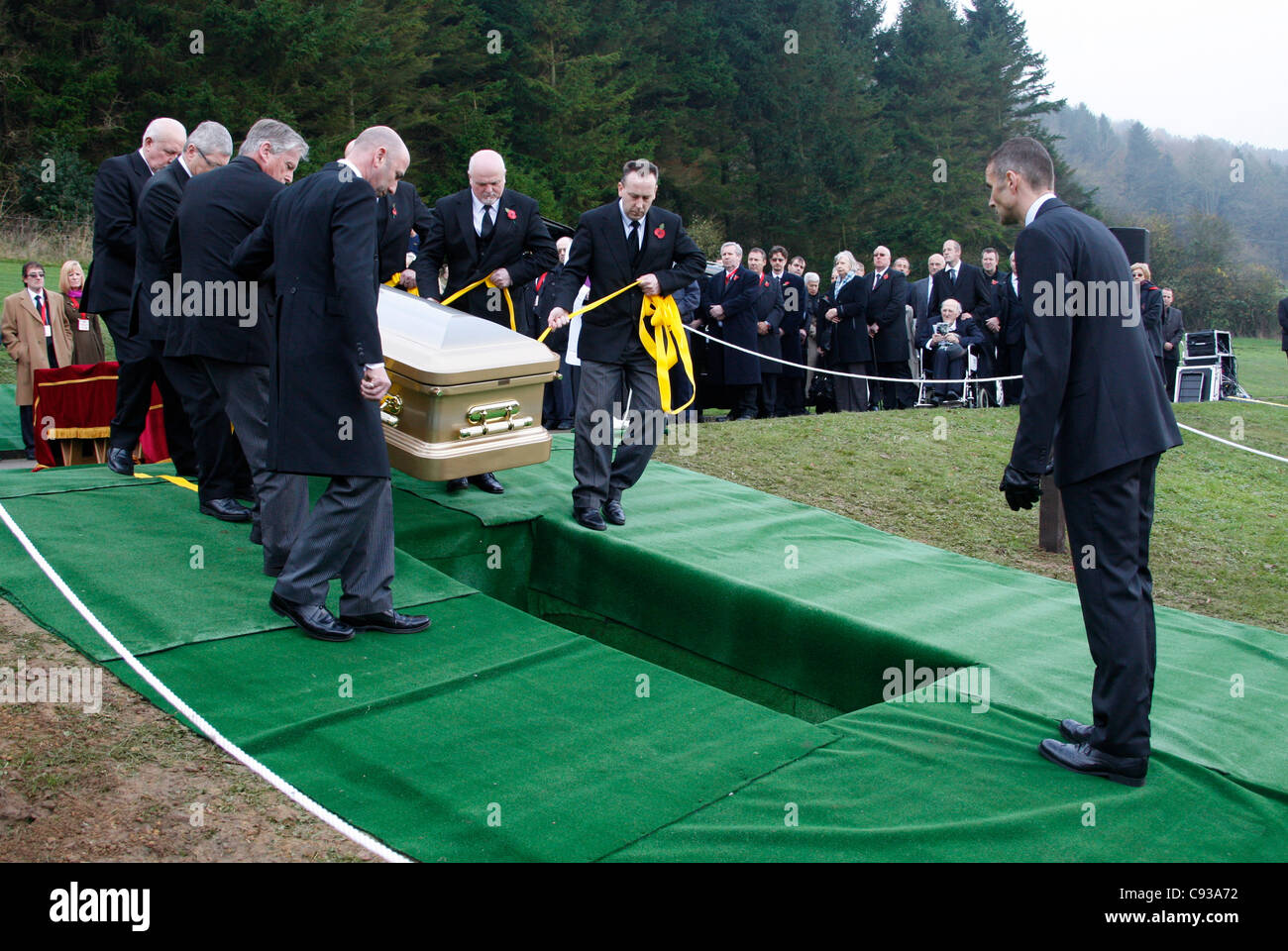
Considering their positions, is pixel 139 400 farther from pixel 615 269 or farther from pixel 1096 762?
pixel 1096 762

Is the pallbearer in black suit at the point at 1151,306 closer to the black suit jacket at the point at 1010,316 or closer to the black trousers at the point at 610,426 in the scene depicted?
the black suit jacket at the point at 1010,316

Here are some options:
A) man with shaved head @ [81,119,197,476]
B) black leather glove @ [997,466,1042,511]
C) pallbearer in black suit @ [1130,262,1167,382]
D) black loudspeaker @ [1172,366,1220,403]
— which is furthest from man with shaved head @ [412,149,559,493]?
black loudspeaker @ [1172,366,1220,403]

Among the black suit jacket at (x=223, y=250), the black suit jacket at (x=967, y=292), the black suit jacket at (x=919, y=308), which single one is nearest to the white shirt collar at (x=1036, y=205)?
the black suit jacket at (x=223, y=250)

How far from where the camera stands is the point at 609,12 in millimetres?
33906

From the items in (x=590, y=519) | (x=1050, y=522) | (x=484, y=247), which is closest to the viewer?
(x=590, y=519)

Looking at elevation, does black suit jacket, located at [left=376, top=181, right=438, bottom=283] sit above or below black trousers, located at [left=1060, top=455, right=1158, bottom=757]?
above

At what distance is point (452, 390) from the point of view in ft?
16.2

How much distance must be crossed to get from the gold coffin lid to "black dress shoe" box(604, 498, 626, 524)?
84cm

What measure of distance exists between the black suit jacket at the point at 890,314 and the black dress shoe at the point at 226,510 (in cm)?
877

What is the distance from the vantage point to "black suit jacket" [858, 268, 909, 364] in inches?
497

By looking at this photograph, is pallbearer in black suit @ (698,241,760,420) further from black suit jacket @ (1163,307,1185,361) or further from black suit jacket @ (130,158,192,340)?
black suit jacket @ (1163,307,1185,361)

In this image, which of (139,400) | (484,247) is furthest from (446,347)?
(139,400)

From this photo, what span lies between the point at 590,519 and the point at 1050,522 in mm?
3238

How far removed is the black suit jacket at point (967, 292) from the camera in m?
12.8
